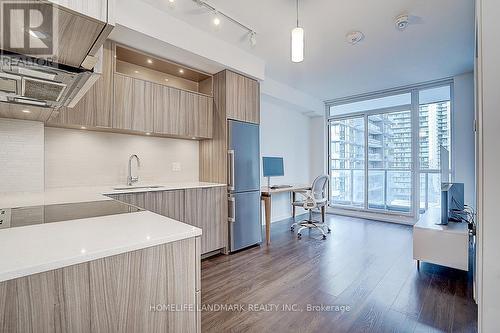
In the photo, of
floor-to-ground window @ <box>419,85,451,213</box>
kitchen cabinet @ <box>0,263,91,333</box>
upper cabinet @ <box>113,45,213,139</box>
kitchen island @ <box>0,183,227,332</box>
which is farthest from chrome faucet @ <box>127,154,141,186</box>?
floor-to-ground window @ <box>419,85,451,213</box>

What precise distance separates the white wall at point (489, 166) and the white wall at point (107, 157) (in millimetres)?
3078

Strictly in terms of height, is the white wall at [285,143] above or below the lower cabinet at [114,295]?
above

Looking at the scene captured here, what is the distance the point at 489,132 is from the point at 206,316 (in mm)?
2186

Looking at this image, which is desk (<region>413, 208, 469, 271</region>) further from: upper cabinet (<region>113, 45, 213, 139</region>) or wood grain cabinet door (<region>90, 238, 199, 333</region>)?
upper cabinet (<region>113, 45, 213, 139</region>)

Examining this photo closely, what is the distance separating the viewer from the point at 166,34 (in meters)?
2.55

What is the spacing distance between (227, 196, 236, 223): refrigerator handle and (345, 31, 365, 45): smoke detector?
96.9 inches

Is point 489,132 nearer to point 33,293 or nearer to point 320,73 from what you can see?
point 33,293

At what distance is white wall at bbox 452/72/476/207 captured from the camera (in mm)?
4133

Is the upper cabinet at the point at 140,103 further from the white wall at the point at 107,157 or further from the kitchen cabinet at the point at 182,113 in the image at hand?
the white wall at the point at 107,157

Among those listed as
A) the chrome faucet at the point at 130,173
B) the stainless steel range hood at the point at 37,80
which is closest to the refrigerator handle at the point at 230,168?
the chrome faucet at the point at 130,173

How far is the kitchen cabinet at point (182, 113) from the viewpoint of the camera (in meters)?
2.88

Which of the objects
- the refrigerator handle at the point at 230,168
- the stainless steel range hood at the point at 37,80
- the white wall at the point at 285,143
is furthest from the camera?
the white wall at the point at 285,143

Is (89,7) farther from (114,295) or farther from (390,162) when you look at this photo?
(390,162)

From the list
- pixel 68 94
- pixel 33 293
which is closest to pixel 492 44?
pixel 33 293
